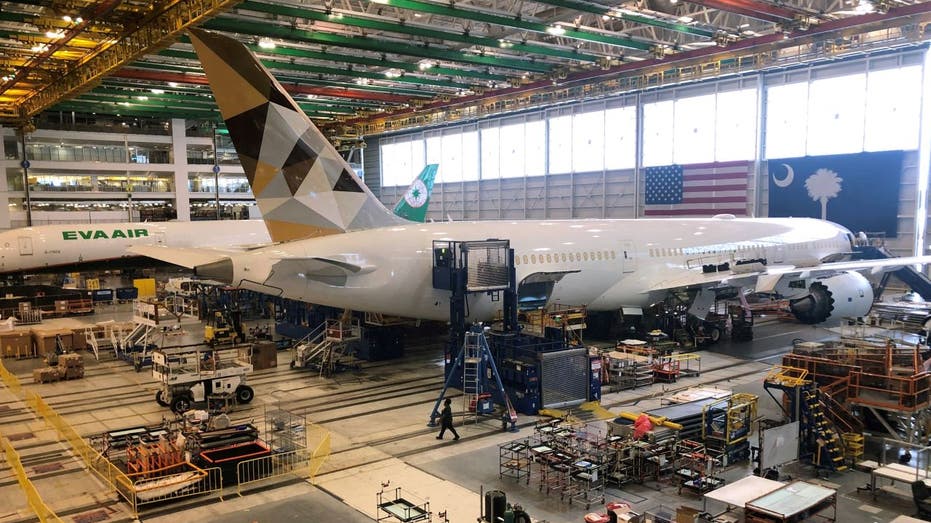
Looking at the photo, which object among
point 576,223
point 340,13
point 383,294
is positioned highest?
point 340,13

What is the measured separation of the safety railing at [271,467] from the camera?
1225cm

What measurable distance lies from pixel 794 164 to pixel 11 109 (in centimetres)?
4769

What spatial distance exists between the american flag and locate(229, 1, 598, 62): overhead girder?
12.0 metres

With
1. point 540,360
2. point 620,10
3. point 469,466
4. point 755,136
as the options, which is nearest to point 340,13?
point 620,10

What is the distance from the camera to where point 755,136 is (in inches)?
1479

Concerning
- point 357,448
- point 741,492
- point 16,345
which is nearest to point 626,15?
point 357,448

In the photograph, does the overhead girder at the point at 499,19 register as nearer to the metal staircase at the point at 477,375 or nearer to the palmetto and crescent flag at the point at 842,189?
the metal staircase at the point at 477,375

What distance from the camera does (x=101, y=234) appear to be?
35.1m

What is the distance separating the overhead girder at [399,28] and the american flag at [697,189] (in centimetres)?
1202

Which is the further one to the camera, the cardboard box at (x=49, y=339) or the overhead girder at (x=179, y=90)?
the overhead girder at (x=179, y=90)

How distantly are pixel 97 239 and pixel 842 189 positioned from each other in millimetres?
39803

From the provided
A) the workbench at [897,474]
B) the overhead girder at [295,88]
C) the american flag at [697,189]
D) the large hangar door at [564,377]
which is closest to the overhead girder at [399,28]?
the american flag at [697,189]

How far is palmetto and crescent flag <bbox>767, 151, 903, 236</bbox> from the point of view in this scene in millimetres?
33594

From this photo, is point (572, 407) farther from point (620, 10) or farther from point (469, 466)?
point (620, 10)
